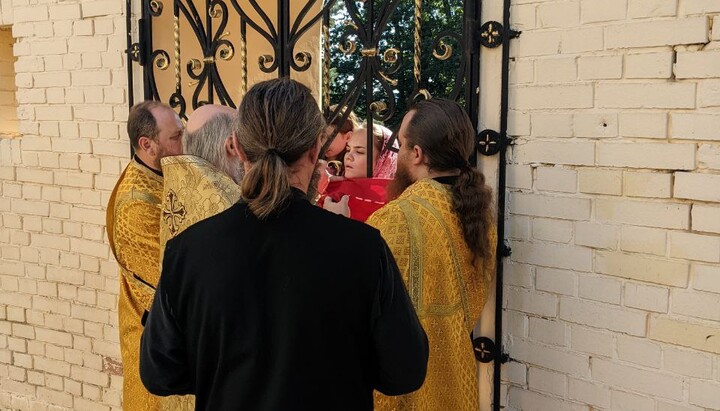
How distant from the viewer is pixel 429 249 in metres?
2.19

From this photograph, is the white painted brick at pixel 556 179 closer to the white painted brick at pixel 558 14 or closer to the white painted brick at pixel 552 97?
the white painted brick at pixel 552 97

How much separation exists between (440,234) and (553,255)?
1.51ft

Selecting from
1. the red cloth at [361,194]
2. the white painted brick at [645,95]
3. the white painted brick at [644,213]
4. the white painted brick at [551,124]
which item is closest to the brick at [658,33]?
the white painted brick at [645,95]

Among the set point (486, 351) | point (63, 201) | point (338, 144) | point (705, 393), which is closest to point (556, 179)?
point (486, 351)

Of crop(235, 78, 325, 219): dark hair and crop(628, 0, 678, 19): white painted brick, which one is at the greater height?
crop(628, 0, 678, 19): white painted brick

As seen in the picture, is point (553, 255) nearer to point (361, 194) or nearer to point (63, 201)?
point (361, 194)

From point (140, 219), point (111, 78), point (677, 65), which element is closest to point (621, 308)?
point (677, 65)

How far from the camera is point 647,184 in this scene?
7.11ft

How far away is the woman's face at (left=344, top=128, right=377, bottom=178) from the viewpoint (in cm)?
306

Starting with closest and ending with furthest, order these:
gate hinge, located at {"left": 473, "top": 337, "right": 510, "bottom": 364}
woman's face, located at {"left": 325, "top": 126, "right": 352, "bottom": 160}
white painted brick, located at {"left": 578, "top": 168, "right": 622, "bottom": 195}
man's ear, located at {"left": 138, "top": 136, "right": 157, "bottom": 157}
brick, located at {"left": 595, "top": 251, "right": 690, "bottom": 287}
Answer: brick, located at {"left": 595, "top": 251, "right": 690, "bottom": 287} < white painted brick, located at {"left": 578, "top": 168, "right": 622, "bottom": 195} < gate hinge, located at {"left": 473, "top": 337, "right": 510, "bottom": 364} < man's ear, located at {"left": 138, "top": 136, "right": 157, "bottom": 157} < woman's face, located at {"left": 325, "top": 126, "right": 352, "bottom": 160}

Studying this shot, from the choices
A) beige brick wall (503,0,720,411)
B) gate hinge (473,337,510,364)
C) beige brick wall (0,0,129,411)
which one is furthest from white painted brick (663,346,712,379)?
Result: beige brick wall (0,0,129,411)

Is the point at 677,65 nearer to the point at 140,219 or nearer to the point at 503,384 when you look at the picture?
the point at 503,384

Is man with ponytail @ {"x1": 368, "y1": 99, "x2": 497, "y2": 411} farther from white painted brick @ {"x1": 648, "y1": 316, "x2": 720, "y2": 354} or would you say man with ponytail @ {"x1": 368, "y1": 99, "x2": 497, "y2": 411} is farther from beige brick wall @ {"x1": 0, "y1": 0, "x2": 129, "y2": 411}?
beige brick wall @ {"x1": 0, "y1": 0, "x2": 129, "y2": 411}

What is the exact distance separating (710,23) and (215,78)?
216 centimetres
